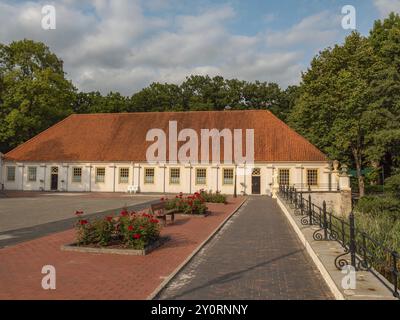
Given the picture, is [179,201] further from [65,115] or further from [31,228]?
[65,115]

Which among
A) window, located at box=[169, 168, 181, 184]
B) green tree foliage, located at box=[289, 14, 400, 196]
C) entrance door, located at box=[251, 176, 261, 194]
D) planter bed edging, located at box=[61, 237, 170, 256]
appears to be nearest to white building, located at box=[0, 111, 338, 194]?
window, located at box=[169, 168, 181, 184]

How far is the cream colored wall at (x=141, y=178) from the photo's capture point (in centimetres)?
4016

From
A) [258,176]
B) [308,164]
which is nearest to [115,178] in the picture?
[258,176]

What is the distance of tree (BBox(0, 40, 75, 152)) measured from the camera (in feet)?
158

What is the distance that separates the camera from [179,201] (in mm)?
20578

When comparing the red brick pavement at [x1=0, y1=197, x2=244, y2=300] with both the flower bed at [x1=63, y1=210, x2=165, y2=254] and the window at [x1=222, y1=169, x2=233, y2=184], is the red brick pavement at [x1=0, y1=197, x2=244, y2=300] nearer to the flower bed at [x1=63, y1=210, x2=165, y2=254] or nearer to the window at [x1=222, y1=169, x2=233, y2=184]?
the flower bed at [x1=63, y1=210, x2=165, y2=254]

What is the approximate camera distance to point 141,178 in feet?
141

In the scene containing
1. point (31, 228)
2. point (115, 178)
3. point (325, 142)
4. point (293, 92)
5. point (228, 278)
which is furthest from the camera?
point (293, 92)

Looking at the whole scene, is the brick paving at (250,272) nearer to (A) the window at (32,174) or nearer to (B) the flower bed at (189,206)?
(B) the flower bed at (189,206)

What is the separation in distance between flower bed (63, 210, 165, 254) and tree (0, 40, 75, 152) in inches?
1607

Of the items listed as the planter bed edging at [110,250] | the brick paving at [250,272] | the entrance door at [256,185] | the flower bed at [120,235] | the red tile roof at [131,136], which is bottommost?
the brick paving at [250,272]

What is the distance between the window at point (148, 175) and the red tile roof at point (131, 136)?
1.45 meters

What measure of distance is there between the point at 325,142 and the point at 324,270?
32157mm

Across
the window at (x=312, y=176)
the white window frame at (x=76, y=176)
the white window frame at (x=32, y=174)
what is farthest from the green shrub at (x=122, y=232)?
the white window frame at (x=32, y=174)
